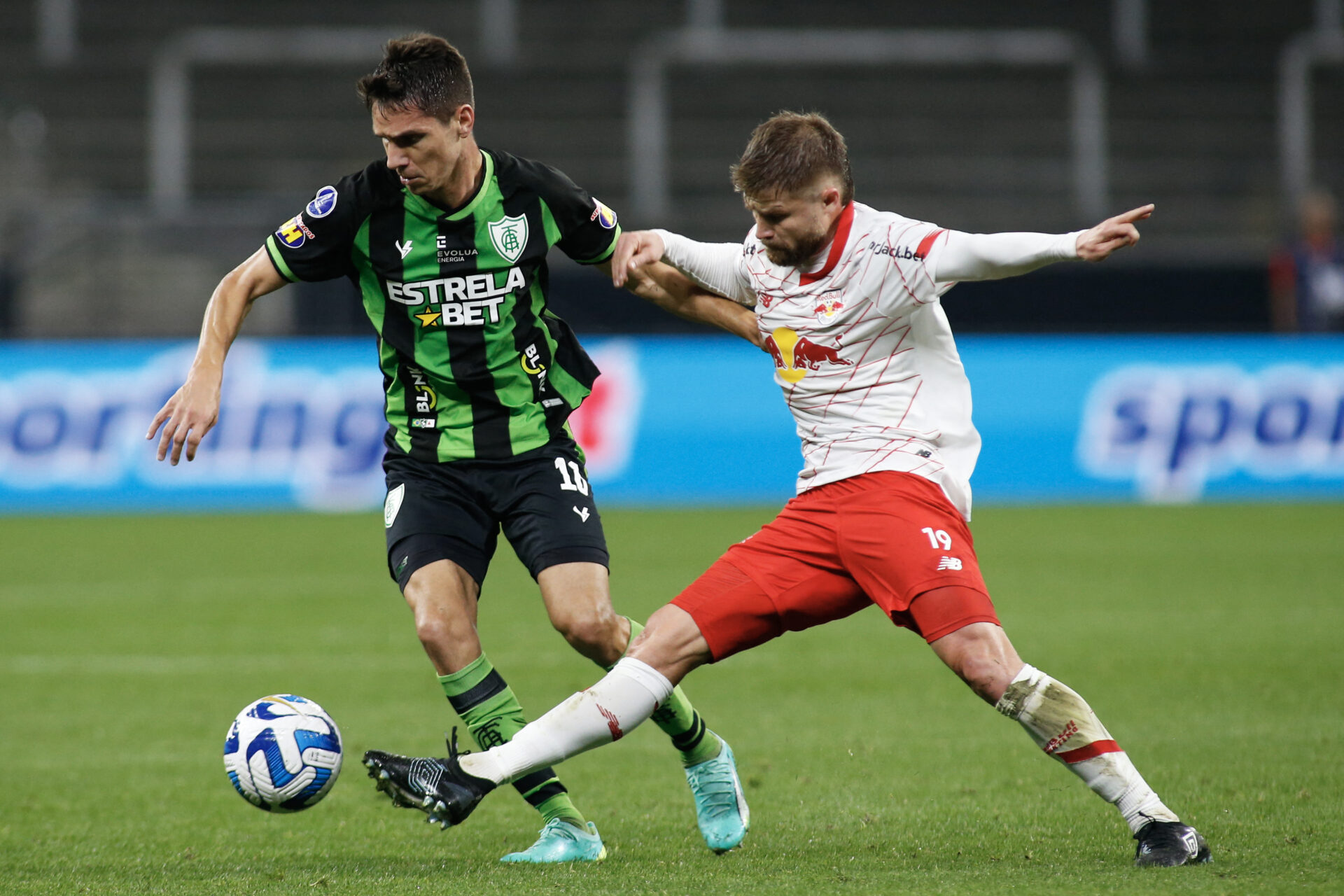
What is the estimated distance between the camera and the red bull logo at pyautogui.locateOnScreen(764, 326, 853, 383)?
459 centimetres

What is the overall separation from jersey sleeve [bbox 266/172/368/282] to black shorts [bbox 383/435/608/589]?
619 mm

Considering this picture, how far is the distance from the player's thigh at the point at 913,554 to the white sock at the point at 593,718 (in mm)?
623

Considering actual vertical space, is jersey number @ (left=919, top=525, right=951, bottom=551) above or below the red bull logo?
below

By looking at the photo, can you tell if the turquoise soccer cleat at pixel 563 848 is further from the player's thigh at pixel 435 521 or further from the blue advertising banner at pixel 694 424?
the blue advertising banner at pixel 694 424

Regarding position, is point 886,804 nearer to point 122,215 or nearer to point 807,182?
point 807,182

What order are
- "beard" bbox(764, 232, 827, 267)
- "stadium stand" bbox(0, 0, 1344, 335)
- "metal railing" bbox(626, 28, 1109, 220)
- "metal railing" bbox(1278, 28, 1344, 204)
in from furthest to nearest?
"metal railing" bbox(1278, 28, 1344, 204) < "stadium stand" bbox(0, 0, 1344, 335) < "metal railing" bbox(626, 28, 1109, 220) < "beard" bbox(764, 232, 827, 267)

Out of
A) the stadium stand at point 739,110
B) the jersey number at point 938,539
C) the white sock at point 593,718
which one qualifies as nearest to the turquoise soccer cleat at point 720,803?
the white sock at point 593,718

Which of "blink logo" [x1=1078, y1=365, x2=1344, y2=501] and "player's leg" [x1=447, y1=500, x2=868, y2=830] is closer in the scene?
"player's leg" [x1=447, y1=500, x2=868, y2=830]

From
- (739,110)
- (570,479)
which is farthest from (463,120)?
(739,110)

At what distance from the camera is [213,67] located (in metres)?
21.8

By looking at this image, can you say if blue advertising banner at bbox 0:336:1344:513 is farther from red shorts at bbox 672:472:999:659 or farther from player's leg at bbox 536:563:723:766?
red shorts at bbox 672:472:999:659

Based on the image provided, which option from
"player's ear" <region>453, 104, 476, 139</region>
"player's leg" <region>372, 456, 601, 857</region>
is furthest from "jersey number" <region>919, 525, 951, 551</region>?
"player's ear" <region>453, 104, 476, 139</region>

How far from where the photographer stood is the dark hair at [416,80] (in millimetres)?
4602

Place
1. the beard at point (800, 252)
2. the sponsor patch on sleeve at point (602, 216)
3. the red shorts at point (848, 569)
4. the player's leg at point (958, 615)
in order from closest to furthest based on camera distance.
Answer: the player's leg at point (958, 615)
the red shorts at point (848, 569)
the beard at point (800, 252)
the sponsor patch on sleeve at point (602, 216)
